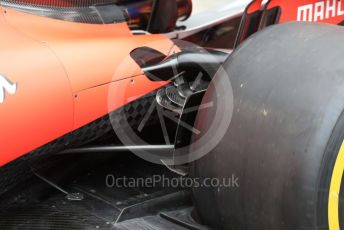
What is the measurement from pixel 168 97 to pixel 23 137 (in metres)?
0.46

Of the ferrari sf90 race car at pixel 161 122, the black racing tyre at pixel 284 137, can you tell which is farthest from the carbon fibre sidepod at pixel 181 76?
the black racing tyre at pixel 284 137

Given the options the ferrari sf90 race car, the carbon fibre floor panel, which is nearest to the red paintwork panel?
the ferrari sf90 race car

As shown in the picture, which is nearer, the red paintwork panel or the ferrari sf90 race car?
the ferrari sf90 race car

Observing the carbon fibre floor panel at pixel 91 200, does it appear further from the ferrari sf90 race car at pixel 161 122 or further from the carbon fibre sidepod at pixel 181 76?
the carbon fibre sidepod at pixel 181 76

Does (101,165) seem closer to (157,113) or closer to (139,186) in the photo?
(139,186)

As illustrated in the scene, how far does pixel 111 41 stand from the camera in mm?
1571

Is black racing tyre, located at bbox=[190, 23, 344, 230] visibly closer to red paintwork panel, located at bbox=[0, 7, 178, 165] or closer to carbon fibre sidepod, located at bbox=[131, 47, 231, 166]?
carbon fibre sidepod, located at bbox=[131, 47, 231, 166]

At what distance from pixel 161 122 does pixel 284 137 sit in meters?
0.59

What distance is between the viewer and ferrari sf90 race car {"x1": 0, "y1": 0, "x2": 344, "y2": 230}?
1.17 metres

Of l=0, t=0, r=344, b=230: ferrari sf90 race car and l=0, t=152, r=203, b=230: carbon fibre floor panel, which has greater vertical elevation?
l=0, t=0, r=344, b=230: ferrari sf90 race car

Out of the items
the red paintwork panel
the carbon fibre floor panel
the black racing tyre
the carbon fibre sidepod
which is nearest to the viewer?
the black racing tyre

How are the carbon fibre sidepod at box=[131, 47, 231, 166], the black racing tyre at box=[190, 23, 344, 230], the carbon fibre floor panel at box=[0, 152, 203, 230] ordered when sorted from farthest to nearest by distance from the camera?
the carbon fibre floor panel at box=[0, 152, 203, 230] < the carbon fibre sidepod at box=[131, 47, 231, 166] < the black racing tyre at box=[190, 23, 344, 230]

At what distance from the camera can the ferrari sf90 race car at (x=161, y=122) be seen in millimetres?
1171

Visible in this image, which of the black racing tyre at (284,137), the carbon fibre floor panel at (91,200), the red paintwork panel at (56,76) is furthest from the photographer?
the carbon fibre floor panel at (91,200)
